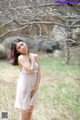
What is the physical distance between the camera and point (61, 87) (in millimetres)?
1922

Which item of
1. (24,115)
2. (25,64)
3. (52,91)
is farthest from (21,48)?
(52,91)

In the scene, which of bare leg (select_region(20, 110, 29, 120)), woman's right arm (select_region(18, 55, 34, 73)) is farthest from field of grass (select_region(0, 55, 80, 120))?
woman's right arm (select_region(18, 55, 34, 73))

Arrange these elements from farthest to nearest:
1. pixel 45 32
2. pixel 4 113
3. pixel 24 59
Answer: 1. pixel 45 32
2. pixel 4 113
3. pixel 24 59

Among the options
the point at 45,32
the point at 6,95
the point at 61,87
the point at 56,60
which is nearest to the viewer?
the point at 6,95

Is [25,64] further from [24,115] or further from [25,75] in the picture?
[24,115]

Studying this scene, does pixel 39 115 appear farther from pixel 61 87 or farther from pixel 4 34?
pixel 4 34

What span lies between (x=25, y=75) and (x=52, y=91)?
552 millimetres

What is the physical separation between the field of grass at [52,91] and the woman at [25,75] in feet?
0.92

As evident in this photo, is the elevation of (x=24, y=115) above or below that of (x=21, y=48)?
below

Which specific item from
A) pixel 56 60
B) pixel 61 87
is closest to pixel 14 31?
pixel 56 60

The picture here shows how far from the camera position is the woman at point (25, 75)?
1356 millimetres

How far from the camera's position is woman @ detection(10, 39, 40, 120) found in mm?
1356

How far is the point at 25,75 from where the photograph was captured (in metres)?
1.36

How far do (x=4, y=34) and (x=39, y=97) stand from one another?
852 millimetres
